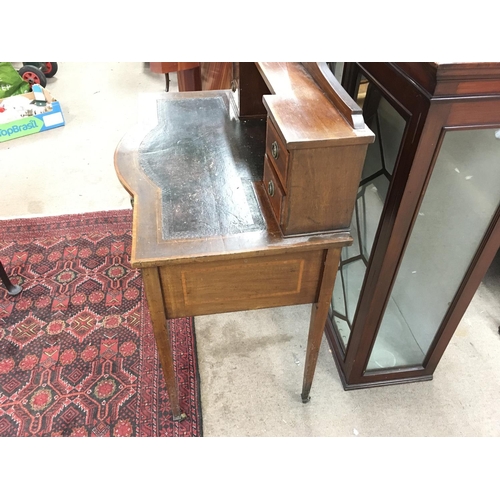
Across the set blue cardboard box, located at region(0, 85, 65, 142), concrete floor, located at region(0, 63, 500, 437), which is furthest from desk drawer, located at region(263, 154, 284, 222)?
blue cardboard box, located at region(0, 85, 65, 142)

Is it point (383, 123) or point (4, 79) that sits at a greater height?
point (383, 123)

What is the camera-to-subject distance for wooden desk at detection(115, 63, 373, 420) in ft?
2.79

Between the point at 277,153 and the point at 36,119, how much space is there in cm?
244

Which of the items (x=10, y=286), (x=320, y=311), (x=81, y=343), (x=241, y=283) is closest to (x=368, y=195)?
(x=320, y=311)

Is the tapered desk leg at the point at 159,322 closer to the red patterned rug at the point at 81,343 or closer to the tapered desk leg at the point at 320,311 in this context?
the red patterned rug at the point at 81,343

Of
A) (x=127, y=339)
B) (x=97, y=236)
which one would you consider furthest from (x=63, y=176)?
(x=127, y=339)

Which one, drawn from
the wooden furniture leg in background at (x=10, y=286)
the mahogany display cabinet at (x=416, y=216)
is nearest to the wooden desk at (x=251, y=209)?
the mahogany display cabinet at (x=416, y=216)

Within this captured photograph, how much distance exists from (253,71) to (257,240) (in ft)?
2.14

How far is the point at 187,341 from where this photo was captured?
159cm

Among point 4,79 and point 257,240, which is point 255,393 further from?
point 4,79

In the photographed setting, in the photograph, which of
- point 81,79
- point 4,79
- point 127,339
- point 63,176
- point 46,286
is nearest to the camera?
point 127,339

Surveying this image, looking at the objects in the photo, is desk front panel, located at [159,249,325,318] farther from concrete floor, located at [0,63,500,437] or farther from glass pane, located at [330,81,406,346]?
concrete floor, located at [0,63,500,437]

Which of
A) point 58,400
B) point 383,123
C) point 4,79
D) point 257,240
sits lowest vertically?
point 58,400

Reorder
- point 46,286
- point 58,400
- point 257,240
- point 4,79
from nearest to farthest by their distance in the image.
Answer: point 257,240
point 58,400
point 46,286
point 4,79
